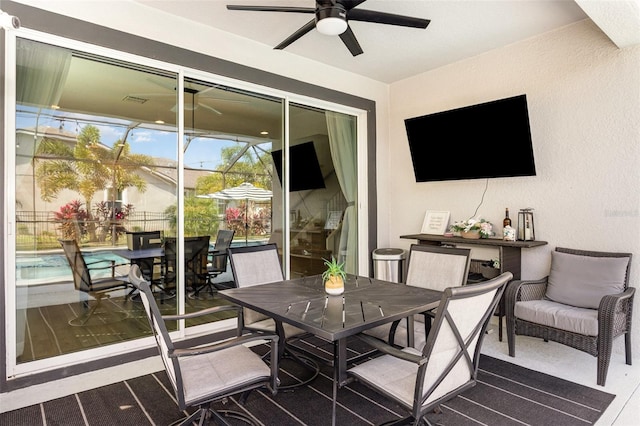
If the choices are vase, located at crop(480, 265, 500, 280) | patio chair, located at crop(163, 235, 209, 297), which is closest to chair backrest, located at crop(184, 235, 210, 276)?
patio chair, located at crop(163, 235, 209, 297)

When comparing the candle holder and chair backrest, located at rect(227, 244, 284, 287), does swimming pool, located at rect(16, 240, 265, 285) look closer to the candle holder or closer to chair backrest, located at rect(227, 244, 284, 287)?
chair backrest, located at rect(227, 244, 284, 287)

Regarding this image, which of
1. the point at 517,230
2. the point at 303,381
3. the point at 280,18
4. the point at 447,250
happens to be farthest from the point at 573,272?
the point at 280,18

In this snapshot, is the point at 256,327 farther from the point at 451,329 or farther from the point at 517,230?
the point at 517,230

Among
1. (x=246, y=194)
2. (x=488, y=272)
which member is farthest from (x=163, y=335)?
(x=488, y=272)

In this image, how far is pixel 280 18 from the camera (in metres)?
3.60

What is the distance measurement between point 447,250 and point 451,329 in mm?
1444

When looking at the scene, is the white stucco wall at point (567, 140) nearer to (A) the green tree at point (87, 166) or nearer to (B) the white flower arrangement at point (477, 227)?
(B) the white flower arrangement at point (477, 227)

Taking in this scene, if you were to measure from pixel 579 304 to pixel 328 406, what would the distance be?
243cm

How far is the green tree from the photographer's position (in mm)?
3209

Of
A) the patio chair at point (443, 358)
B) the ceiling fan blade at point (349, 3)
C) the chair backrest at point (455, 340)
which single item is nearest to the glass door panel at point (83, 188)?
the ceiling fan blade at point (349, 3)

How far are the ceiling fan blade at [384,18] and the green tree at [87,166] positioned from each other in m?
2.48

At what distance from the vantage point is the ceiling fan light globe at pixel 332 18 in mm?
2588

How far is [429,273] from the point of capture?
126 inches

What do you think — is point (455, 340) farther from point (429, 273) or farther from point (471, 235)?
point (471, 235)
